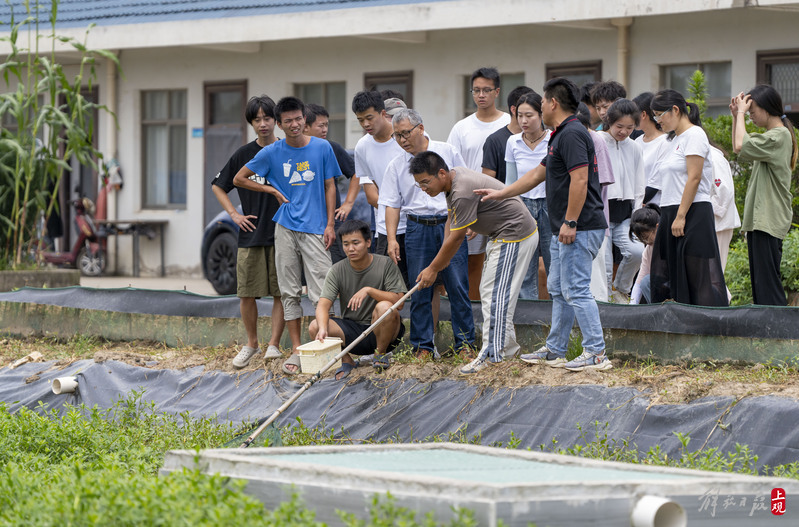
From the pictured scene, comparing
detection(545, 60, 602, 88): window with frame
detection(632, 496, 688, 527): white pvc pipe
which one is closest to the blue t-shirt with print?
detection(632, 496, 688, 527): white pvc pipe

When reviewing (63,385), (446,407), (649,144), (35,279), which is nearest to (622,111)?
(649,144)

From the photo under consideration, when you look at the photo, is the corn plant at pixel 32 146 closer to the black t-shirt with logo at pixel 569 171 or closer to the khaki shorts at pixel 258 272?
the khaki shorts at pixel 258 272

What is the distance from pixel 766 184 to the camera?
25.8 ft

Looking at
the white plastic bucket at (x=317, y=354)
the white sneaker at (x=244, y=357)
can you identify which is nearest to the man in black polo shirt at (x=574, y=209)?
the white plastic bucket at (x=317, y=354)

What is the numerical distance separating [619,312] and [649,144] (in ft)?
6.53

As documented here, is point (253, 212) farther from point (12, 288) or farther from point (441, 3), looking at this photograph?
Answer: point (441, 3)

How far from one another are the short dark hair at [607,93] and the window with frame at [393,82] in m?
6.44

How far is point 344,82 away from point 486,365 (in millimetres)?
9415

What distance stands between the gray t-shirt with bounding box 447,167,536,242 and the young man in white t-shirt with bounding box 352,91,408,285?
996 millimetres

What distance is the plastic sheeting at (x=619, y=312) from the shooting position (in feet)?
24.0

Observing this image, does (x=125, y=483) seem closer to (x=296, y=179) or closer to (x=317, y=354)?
(x=317, y=354)

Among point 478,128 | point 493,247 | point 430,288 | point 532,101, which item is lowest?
point 430,288

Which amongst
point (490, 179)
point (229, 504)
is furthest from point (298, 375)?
point (229, 504)

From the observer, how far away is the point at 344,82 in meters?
16.5
